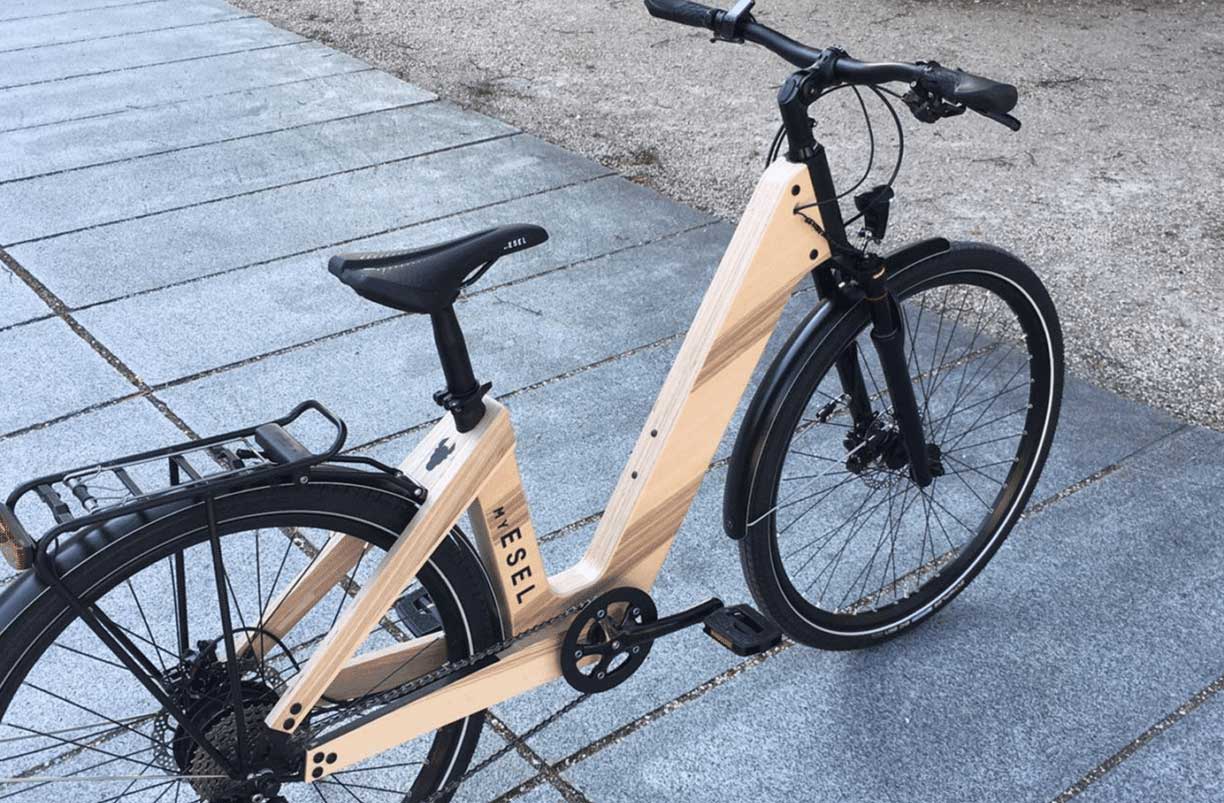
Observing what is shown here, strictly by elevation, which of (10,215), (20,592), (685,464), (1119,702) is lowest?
(1119,702)

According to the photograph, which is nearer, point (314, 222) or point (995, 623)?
point (995, 623)

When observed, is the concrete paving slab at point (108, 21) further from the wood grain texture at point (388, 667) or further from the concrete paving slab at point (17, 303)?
the wood grain texture at point (388, 667)

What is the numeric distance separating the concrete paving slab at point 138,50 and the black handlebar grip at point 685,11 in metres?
5.87

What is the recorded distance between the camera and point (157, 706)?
285 centimetres

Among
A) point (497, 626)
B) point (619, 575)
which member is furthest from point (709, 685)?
point (497, 626)

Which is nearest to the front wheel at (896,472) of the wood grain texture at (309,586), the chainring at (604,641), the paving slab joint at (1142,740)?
the chainring at (604,641)

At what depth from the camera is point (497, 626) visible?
2.34 meters

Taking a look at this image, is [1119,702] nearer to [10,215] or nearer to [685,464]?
[685,464]

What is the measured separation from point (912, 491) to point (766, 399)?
3.87 feet

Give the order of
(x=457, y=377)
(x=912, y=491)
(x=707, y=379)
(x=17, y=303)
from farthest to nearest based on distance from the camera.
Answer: (x=17, y=303) < (x=912, y=491) < (x=707, y=379) < (x=457, y=377)

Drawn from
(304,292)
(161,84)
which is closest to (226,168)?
(304,292)

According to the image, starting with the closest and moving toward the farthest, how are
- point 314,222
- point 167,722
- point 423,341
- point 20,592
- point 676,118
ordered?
1. point 20,592
2. point 167,722
3. point 423,341
4. point 314,222
5. point 676,118

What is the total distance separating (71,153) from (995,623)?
16.6 ft

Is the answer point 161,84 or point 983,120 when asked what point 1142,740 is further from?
point 161,84
